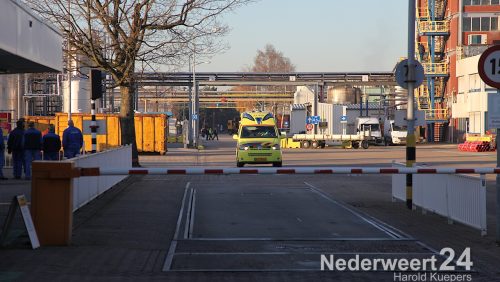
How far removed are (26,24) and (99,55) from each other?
52.5 ft

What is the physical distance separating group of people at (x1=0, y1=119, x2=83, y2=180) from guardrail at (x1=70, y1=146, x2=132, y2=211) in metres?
1.69

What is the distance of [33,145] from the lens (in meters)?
24.2

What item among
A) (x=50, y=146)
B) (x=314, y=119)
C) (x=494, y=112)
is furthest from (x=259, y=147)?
(x=314, y=119)

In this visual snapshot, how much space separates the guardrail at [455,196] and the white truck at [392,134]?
2136 inches

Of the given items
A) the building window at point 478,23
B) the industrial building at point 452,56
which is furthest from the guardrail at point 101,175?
the building window at point 478,23

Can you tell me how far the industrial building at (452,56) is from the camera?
70688 millimetres

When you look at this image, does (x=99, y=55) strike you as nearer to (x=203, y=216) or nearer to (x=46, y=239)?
(x=203, y=216)

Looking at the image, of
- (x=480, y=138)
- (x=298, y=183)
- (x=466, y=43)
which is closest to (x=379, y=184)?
(x=298, y=183)

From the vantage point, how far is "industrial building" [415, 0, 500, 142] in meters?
70.7

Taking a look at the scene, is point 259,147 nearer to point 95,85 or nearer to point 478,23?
point 95,85

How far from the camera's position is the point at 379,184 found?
25625 millimetres

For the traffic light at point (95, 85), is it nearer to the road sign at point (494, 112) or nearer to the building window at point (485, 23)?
the road sign at point (494, 112)

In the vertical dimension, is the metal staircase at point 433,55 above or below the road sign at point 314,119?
above

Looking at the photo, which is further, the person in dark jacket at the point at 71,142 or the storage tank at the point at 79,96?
the storage tank at the point at 79,96
